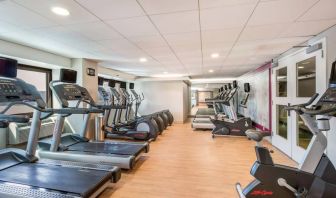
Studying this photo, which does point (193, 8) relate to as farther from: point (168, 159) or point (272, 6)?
point (168, 159)

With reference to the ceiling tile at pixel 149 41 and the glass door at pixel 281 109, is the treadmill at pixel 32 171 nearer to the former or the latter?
the ceiling tile at pixel 149 41

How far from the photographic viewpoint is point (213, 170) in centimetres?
312

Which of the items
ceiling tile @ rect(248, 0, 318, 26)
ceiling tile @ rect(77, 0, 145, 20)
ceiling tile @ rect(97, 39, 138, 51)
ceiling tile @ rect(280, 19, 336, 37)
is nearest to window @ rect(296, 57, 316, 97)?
ceiling tile @ rect(280, 19, 336, 37)

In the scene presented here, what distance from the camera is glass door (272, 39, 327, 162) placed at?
9.55ft

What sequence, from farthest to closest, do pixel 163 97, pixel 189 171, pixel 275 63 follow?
1. pixel 163 97
2. pixel 275 63
3. pixel 189 171

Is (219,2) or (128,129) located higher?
(219,2)

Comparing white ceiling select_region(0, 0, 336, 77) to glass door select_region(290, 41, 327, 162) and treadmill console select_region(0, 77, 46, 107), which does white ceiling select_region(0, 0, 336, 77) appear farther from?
treadmill console select_region(0, 77, 46, 107)

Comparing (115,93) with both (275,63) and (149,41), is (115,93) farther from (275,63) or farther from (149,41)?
(275,63)

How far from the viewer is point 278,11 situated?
6.90ft

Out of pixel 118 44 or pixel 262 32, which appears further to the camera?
pixel 118 44

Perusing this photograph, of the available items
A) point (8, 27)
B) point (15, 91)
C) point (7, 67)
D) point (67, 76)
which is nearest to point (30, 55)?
point (67, 76)

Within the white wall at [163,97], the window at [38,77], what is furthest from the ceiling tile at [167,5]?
the white wall at [163,97]

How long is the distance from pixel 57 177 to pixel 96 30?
6.60ft

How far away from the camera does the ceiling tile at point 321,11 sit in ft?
6.37
